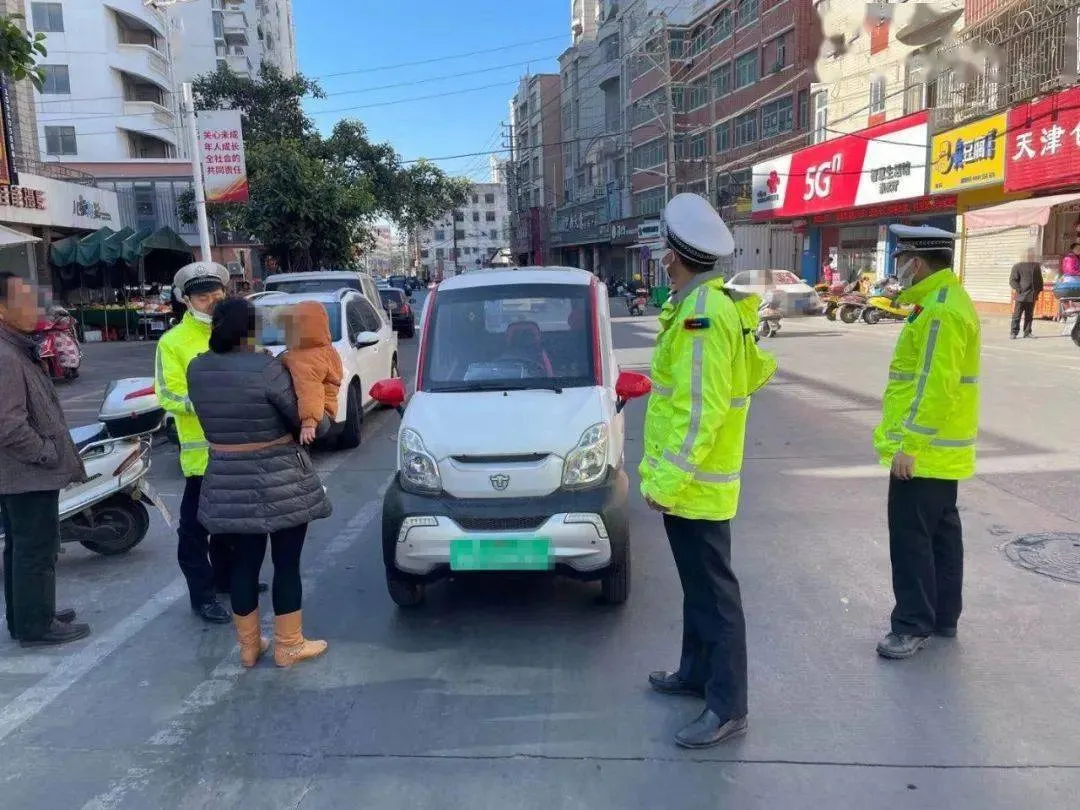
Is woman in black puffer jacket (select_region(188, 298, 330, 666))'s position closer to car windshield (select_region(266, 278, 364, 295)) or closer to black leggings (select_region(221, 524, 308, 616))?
black leggings (select_region(221, 524, 308, 616))

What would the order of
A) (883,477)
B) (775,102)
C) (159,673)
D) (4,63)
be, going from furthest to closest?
(775,102)
(883,477)
(4,63)
(159,673)

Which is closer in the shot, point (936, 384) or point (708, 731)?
point (708, 731)

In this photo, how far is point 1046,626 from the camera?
4.15m

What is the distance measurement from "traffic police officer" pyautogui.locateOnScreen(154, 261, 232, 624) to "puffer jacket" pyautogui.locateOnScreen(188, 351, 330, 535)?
759 mm

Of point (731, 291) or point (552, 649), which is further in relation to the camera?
point (552, 649)

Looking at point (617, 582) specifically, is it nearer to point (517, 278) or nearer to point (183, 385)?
point (517, 278)

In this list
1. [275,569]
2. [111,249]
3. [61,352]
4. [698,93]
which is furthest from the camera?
[698,93]

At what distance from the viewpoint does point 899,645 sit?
387 cm

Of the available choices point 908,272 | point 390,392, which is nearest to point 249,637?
A: point 390,392

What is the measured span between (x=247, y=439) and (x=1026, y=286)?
55.9 feet

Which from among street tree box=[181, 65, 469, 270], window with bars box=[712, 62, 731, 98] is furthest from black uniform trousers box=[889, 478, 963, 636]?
window with bars box=[712, 62, 731, 98]

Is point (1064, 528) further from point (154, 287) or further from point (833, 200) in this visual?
point (154, 287)

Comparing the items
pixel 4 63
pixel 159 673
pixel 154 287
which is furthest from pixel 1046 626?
pixel 154 287

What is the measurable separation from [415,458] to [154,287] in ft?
88.1
